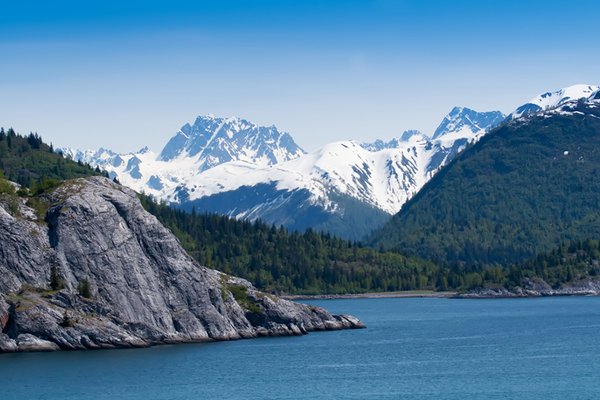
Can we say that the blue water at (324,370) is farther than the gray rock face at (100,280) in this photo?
No

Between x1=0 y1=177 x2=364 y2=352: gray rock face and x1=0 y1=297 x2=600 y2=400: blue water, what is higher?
x1=0 y1=177 x2=364 y2=352: gray rock face

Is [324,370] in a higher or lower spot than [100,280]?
lower

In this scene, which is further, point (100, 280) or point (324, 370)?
point (100, 280)

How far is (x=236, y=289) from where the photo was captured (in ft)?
538

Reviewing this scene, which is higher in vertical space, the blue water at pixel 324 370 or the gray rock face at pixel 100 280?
the gray rock face at pixel 100 280

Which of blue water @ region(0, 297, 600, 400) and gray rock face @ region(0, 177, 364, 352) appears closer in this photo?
blue water @ region(0, 297, 600, 400)

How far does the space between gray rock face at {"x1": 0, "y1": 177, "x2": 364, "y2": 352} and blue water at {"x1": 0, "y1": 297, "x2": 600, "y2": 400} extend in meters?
2.90

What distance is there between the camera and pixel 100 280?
140875 mm

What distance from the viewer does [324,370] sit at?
127500 millimetres

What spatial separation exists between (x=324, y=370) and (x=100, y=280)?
3108 centimetres

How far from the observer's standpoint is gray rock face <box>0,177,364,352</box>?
439 ft

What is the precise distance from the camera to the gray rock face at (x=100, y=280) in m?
134

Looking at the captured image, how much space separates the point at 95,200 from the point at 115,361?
26201 millimetres

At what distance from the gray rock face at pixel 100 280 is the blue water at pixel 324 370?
2904mm
